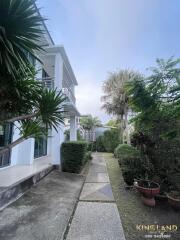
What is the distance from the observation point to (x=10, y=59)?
2.70m

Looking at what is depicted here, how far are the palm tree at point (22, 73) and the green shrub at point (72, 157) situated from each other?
4.79m

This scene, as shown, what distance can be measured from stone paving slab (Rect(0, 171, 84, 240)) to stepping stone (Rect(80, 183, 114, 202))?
0.30m

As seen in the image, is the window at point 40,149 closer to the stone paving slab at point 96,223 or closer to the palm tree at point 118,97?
the stone paving slab at point 96,223

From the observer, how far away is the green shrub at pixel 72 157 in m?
8.79

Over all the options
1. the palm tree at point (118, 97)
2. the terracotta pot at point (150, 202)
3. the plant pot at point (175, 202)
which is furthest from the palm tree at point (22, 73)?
the palm tree at point (118, 97)

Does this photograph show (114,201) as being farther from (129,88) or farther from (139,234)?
(129,88)

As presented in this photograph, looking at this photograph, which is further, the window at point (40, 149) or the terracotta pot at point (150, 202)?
the window at point (40, 149)

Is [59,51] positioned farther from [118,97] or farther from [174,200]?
[118,97]

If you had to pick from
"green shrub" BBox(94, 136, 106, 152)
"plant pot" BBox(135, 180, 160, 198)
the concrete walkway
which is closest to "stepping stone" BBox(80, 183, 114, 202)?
the concrete walkway

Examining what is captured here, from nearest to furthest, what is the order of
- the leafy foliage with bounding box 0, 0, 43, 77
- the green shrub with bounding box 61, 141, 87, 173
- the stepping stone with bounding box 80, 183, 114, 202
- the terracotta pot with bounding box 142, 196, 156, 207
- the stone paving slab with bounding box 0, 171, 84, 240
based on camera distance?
the leafy foliage with bounding box 0, 0, 43, 77 < the stone paving slab with bounding box 0, 171, 84, 240 < the terracotta pot with bounding box 142, 196, 156, 207 < the stepping stone with bounding box 80, 183, 114, 202 < the green shrub with bounding box 61, 141, 87, 173

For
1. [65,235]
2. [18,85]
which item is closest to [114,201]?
[65,235]

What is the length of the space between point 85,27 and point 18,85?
6658 millimetres

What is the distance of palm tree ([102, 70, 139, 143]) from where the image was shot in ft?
56.3

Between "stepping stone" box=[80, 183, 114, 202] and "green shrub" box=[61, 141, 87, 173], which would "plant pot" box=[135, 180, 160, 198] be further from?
"green shrub" box=[61, 141, 87, 173]
